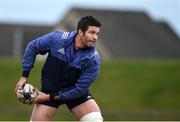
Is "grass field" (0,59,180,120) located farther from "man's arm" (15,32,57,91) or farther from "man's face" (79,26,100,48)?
"man's face" (79,26,100,48)

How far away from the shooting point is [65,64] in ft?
36.1

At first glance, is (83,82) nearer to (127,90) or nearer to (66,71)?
(66,71)

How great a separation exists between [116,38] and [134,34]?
2687mm

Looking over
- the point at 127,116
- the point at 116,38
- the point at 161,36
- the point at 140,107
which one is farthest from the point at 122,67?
the point at 161,36

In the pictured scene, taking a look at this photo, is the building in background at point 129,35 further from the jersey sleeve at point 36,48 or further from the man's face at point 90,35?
the man's face at point 90,35

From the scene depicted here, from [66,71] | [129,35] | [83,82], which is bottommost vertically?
[83,82]

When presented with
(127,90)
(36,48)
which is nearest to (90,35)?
(36,48)

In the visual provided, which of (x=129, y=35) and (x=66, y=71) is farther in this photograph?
(x=129, y=35)

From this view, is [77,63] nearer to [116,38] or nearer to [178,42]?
[116,38]

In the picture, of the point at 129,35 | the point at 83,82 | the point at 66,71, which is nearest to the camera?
the point at 83,82

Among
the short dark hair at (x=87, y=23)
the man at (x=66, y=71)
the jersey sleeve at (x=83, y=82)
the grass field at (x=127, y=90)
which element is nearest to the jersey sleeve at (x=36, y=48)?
the man at (x=66, y=71)

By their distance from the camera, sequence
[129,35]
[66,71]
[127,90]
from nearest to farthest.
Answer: [66,71] < [127,90] < [129,35]

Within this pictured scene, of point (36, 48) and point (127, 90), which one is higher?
point (36, 48)

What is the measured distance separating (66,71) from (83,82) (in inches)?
13.0
